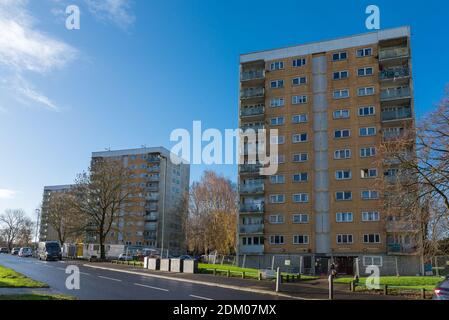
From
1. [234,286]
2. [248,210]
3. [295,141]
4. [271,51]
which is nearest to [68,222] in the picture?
[248,210]

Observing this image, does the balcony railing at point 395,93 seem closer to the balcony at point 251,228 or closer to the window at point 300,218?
the window at point 300,218

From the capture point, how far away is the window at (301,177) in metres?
58.9

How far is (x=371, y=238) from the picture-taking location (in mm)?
53188

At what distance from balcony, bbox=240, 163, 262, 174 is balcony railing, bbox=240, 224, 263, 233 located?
7.44m

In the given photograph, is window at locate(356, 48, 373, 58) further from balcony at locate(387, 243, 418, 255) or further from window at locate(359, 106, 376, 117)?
balcony at locate(387, 243, 418, 255)

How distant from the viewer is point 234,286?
1016 inches

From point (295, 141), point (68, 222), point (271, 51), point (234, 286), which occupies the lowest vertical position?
point (234, 286)

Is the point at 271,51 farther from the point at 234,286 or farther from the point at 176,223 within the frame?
the point at 176,223

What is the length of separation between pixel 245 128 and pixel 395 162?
36.5m

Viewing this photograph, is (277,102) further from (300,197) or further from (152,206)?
(152,206)

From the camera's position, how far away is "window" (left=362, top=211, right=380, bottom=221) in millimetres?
53469
